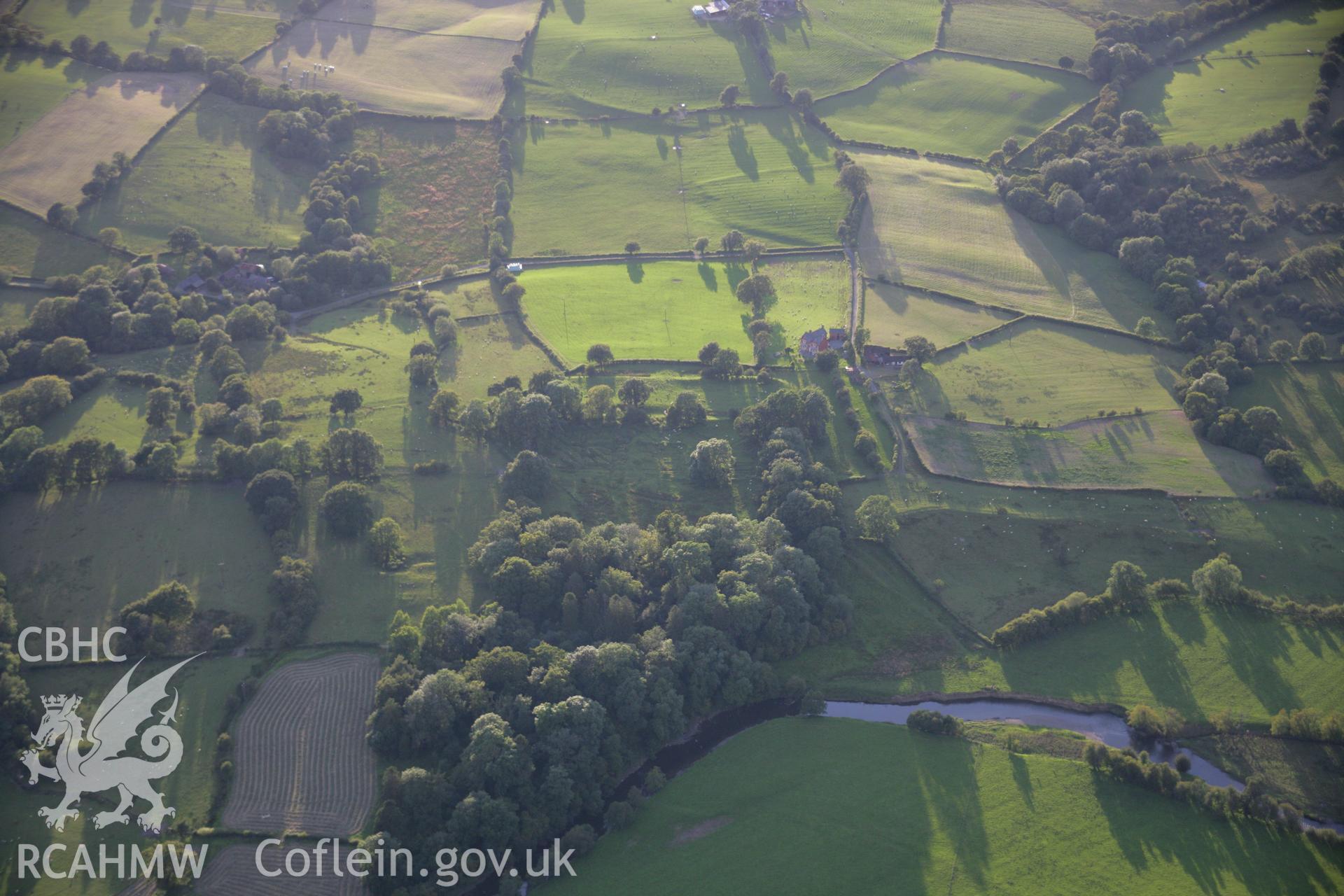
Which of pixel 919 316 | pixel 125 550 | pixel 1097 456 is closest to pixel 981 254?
pixel 919 316

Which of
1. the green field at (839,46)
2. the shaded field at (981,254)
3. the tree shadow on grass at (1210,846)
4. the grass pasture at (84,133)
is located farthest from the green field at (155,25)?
the tree shadow on grass at (1210,846)

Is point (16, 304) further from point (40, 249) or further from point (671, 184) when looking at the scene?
point (671, 184)

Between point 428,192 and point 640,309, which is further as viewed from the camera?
point 428,192

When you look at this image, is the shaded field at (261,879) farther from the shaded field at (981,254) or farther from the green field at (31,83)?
the green field at (31,83)

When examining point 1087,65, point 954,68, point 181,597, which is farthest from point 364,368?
point 1087,65

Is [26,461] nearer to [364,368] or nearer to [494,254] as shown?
[364,368]
